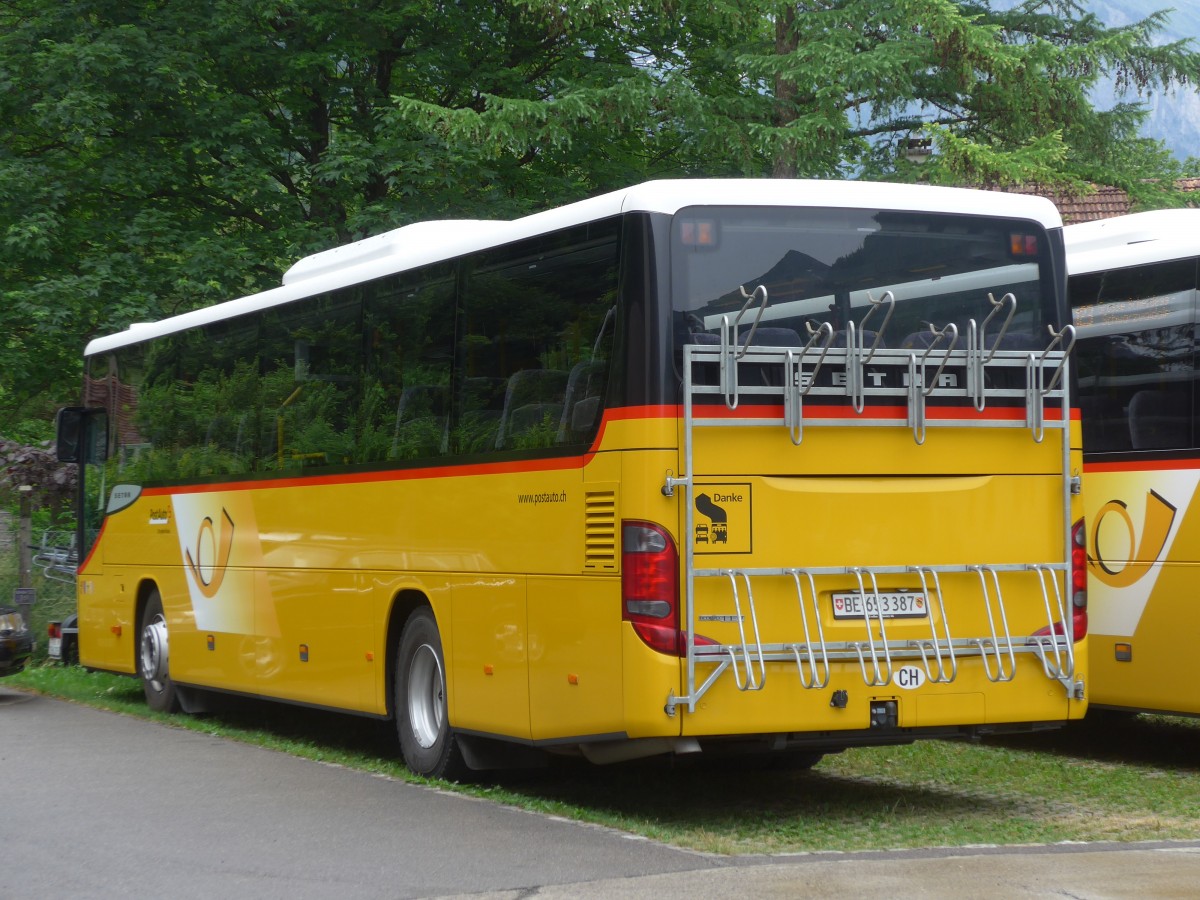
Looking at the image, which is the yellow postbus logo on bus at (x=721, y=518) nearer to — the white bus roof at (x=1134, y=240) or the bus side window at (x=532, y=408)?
the bus side window at (x=532, y=408)

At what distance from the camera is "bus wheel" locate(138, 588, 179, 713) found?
16.4m

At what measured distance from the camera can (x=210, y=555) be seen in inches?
599

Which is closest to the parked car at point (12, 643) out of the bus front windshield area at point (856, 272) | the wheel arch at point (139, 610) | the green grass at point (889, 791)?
the wheel arch at point (139, 610)

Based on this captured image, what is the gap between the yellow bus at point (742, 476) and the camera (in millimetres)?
9328

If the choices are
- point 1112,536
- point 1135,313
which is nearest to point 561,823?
point 1112,536

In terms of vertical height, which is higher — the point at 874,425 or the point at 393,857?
the point at 874,425

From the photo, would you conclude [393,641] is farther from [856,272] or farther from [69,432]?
[69,432]

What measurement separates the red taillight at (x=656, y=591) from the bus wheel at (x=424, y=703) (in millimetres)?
2411

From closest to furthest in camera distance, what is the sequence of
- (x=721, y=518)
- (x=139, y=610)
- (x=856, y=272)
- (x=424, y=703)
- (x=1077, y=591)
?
1. (x=721, y=518)
2. (x=856, y=272)
3. (x=1077, y=591)
4. (x=424, y=703)
5. (x=139, y=610)

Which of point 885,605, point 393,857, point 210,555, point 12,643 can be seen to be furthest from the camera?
point 12,643

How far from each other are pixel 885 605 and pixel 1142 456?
3.15 metres

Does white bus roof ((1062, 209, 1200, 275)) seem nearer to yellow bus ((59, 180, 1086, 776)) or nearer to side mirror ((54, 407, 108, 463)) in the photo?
yellow bus ((59, 180, 1086, 776))

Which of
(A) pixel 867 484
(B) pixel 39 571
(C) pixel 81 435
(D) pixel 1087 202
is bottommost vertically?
(B) pixel 39 571

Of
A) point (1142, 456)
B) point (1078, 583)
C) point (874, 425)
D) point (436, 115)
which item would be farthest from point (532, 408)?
point (436, 115)
